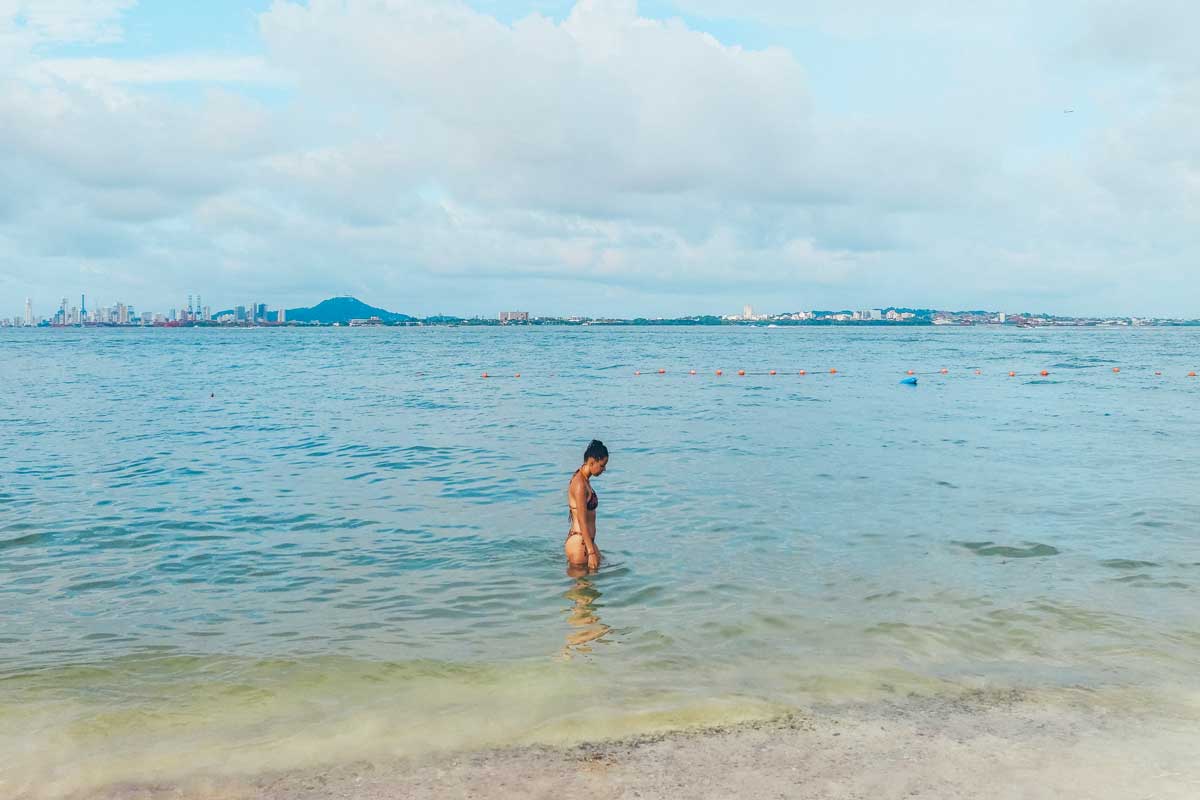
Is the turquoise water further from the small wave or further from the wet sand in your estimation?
the wet sand

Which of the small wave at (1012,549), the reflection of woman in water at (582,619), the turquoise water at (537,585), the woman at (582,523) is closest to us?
the turquoise water at (537,585)

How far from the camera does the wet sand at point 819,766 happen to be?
6070 millimetres

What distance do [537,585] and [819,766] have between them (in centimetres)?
574

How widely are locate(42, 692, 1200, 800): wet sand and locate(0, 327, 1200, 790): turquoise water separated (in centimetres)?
43

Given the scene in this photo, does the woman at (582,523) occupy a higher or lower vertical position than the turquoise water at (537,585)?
higher

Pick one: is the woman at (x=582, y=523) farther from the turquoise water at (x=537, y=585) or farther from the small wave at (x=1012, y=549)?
the small wave at (x=1012, y=549)

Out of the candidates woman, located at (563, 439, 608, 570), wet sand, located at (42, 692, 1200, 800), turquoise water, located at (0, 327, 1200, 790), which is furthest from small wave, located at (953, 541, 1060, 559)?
wet sand, located at (42, 692, 1200, 800)

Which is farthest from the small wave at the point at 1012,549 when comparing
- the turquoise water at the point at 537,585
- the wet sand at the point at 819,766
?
the wet sand at the point at 819,766

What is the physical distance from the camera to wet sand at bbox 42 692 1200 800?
6.07 m

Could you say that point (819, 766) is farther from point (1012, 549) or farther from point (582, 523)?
point (1012, 549)

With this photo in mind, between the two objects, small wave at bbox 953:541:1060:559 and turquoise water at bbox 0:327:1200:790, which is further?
small wave at bbox 953:541:1060:559

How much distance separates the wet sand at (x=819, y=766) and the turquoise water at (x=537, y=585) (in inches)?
17.0

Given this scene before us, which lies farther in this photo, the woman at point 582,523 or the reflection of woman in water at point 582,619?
the woman at point 582,523

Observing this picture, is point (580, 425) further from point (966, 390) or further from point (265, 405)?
point (966, 390)
